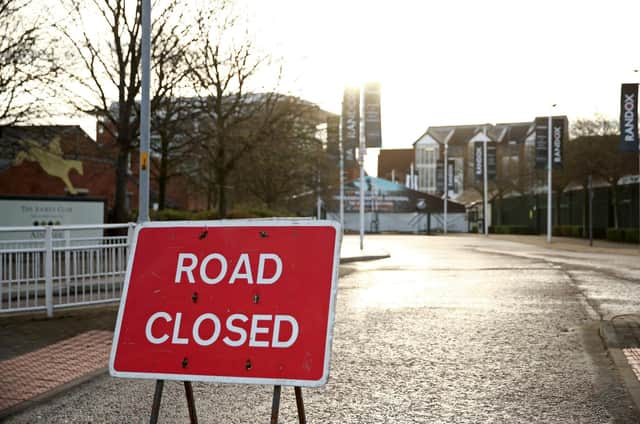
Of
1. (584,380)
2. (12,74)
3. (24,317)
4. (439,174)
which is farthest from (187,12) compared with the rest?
(439,174)

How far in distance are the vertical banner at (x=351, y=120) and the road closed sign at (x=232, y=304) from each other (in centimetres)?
2871

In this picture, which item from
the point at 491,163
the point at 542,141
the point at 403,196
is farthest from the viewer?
the point at 403,196

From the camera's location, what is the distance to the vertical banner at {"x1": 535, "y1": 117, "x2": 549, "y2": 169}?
4262cm

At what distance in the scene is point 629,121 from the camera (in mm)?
33625

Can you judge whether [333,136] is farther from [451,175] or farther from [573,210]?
[451,175]

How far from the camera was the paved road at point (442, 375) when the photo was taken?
565 cm

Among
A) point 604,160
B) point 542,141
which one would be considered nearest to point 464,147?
point 604,160

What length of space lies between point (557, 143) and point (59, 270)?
35.4 meters

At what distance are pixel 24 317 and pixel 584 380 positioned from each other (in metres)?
7.21

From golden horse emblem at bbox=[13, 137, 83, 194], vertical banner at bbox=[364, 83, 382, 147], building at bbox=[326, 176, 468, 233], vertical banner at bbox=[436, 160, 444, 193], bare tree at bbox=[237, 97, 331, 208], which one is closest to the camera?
golden horse emblem at bbox=[13, 137, 83, 194]

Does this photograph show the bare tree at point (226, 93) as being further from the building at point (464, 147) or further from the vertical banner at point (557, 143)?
the building at point (464, 147)

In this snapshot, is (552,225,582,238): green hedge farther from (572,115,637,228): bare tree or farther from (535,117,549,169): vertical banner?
(535,117,549,169): vertical banner

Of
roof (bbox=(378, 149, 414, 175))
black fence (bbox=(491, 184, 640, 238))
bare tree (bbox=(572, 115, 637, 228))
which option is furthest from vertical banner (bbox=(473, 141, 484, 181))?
roof (bbox=(378, 149, 414, 175))

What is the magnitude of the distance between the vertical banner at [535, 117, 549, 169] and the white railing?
34094 millimetres
